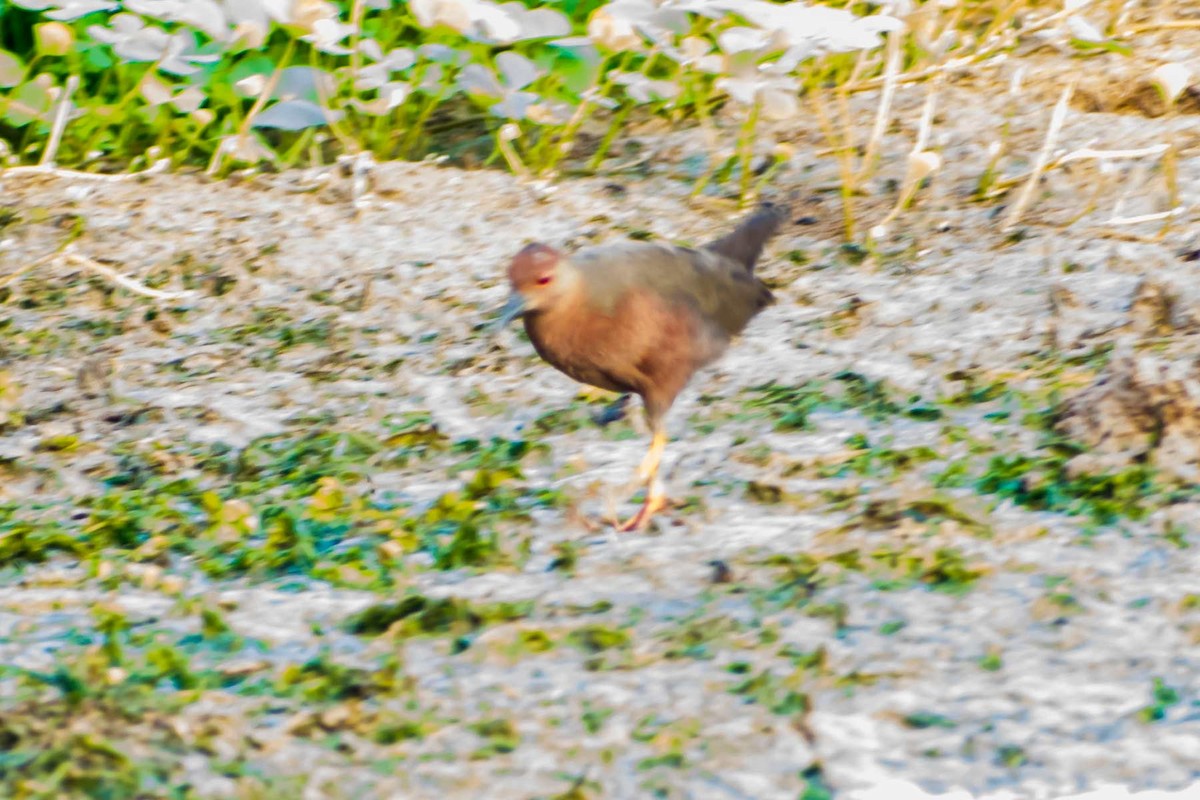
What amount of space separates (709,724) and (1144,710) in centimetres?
62

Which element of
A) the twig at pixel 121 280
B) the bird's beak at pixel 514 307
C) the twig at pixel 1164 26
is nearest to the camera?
the bird's beak at pixel 514 307

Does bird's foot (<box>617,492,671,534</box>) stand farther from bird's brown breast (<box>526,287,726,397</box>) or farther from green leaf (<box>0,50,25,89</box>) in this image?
green leaf (<box>0,50,25,89</box>)

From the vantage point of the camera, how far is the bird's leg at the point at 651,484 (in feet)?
9.96

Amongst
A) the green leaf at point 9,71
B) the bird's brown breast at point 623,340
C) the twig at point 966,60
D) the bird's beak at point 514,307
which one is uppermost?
the twig at point 966,60

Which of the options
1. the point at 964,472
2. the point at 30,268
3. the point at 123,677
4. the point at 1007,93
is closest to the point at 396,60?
the point at 30,268

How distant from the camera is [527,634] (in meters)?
2.57

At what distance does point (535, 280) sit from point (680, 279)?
453mm

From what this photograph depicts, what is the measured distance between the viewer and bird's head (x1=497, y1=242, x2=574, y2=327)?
300 cm

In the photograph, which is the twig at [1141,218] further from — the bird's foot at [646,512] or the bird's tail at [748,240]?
the bird's foot at [646,512]

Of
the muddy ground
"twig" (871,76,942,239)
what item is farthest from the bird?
"twig" (871,76,942,239)

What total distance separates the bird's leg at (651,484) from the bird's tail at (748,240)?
24.5 inches

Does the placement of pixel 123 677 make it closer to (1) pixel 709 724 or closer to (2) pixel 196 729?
(2) pixel 196 729

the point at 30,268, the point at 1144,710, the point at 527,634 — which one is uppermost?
the point at 1144,710

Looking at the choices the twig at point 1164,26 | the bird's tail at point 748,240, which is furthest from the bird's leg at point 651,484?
the twig at point 1164,26
